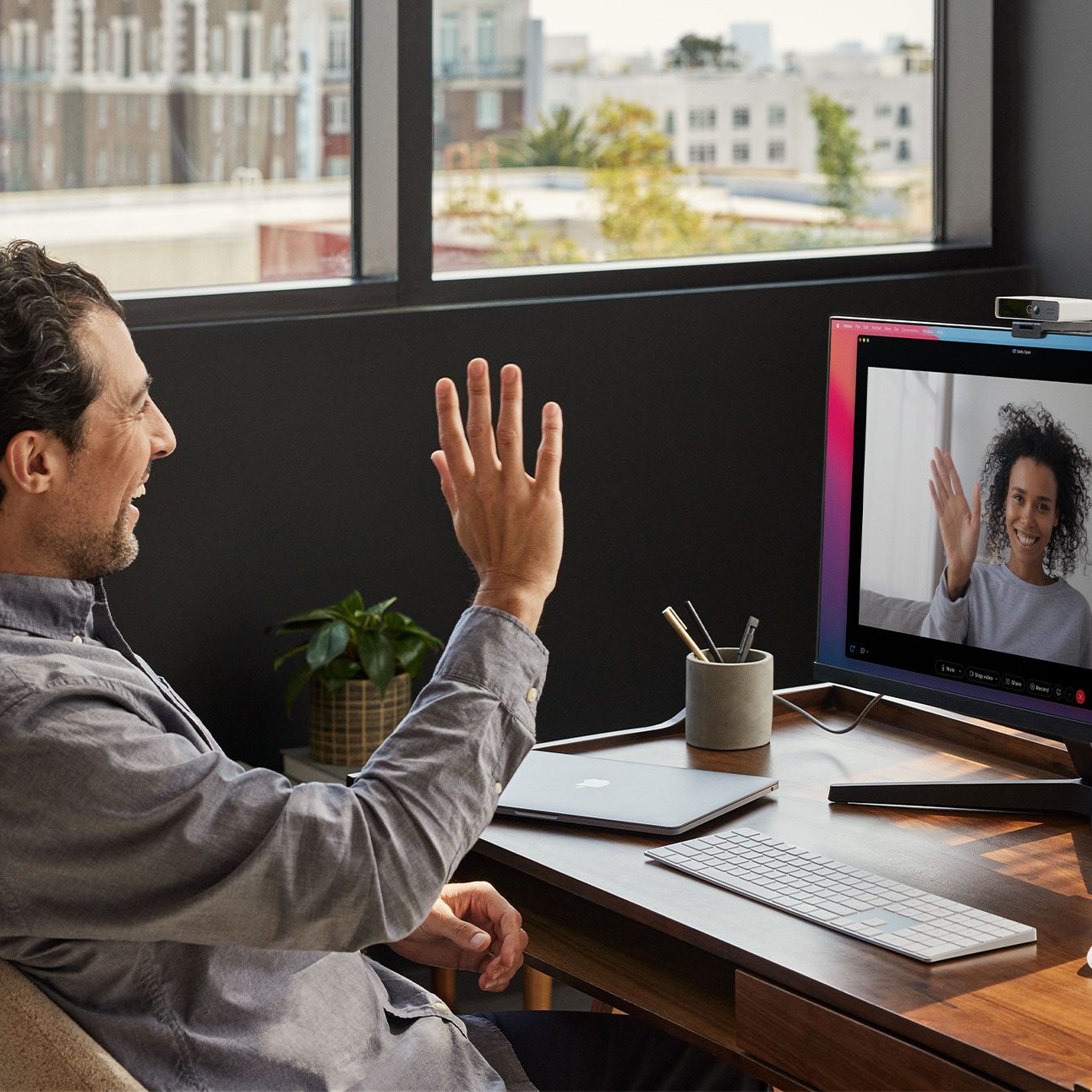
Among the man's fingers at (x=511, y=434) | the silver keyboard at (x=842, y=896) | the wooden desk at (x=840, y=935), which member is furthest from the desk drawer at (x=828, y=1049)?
the man's fingers at (x=511, y=434)

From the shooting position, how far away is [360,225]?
303 cm

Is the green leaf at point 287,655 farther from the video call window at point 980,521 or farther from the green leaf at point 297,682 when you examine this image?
the video call window at point 980,521

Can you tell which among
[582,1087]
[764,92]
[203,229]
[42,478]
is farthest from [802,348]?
[42,478]

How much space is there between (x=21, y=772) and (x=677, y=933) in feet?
2.04

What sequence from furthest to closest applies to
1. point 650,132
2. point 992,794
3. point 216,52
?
point 650,132 → point 216,52 → point 992,794

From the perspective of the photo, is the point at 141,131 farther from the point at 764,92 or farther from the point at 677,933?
the point at 677,933

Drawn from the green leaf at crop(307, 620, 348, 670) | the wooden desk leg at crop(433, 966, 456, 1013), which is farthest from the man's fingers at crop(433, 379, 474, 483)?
the green leaf at crop(307, 620, 348, 670)

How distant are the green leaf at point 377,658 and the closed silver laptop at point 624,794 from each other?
2.60ft

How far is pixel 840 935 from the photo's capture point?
143 cm

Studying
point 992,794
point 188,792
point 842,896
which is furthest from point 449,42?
point 188,792

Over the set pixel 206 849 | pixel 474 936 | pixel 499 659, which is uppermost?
pixel 499 659

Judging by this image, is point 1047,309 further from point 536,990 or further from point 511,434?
point 536,990

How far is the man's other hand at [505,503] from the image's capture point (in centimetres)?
141

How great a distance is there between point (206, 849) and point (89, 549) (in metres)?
0.31
